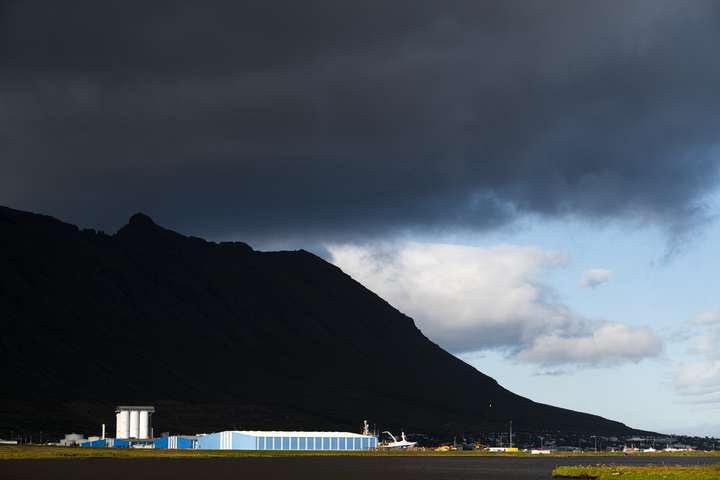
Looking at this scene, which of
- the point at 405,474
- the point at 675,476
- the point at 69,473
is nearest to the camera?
the point at 675,476

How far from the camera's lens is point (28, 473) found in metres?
156

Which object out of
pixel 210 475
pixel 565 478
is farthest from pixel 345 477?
pixel 565 478

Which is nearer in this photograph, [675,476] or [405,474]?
[675,476]

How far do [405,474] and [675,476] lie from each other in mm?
47063

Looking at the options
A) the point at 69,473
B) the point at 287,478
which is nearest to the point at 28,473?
the point at 69,473

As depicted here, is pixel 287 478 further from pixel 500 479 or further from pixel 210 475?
pixel 500 479

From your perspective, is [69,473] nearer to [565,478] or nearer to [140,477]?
[140,477]

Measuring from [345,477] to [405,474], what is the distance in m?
21.8

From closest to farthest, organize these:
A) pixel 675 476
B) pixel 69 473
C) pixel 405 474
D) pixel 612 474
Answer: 1. pixel 675 476
2. pixel 612 474
3. pixel 69 473
4. pixel 405 474

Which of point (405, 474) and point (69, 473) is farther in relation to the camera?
point (405, 474)

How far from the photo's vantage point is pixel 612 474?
5856 inches

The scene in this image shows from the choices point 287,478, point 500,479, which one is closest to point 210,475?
point 287,478

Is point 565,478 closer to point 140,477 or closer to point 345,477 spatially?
point 345,477

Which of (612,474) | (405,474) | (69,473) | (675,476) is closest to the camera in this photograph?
(675,476)
